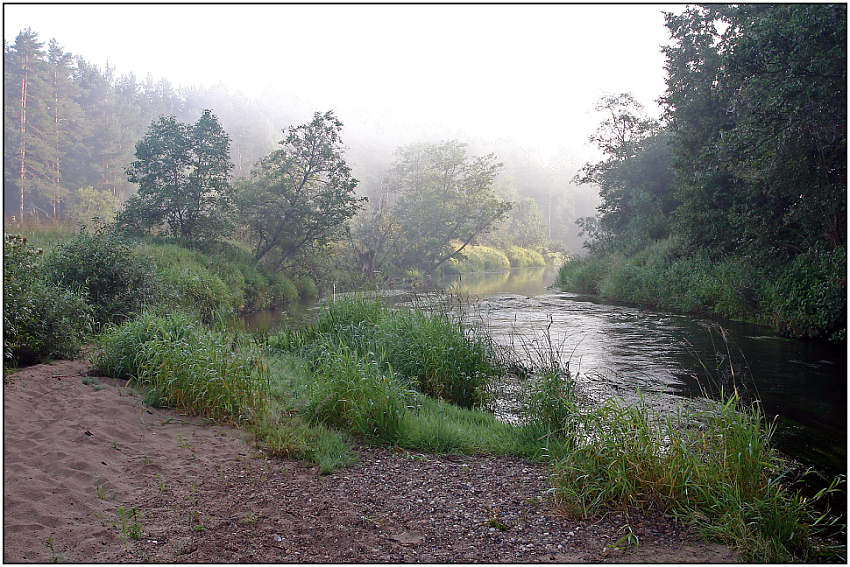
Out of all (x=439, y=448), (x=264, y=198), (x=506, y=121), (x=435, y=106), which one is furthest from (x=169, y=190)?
(x=506, y=121)

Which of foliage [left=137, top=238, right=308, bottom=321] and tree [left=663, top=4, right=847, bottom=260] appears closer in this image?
tree [left=663, top=4, right=847, bottom=260]

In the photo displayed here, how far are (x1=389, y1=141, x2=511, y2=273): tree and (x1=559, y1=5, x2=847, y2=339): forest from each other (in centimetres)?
1639

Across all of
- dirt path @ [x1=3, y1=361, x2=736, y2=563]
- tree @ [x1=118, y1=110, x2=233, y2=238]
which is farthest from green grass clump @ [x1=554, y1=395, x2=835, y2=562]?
tree @ [x1=118, y1=110, x2=233, y2=238]

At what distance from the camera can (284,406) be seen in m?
5.61

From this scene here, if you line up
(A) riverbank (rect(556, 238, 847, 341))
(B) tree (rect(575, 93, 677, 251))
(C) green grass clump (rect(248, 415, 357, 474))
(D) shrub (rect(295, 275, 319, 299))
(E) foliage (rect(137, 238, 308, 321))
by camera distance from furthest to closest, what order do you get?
(B) tree (rect(575, 93, 677, 251)) → (D) shrub (rect(295, 275, 319, 299)) → (E) foliage (rect(137, 238, 308, 321)) → (A) riverbank (rect(556, 238, 847, 341)) → (C) green grass clump (rect(248, 415, 357, 474))

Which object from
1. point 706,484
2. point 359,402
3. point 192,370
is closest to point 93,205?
point 192,370

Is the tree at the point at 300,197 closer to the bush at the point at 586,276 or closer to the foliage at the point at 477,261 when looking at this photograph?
the bush at the point at 586,276

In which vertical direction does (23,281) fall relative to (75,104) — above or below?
below

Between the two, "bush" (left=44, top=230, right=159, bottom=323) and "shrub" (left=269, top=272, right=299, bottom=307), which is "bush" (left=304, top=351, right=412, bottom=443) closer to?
"bush" (left=44, top=230, right=159, bottom=323)

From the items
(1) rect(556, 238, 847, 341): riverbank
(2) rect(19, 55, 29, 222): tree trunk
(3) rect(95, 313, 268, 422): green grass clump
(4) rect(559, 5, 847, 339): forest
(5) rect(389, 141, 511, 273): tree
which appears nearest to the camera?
(3) rect(95, 313, 268, 422): green grass clump

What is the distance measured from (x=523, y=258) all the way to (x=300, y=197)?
32483 millimetres

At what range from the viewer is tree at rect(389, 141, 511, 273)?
122 ft

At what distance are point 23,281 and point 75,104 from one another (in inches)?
1463

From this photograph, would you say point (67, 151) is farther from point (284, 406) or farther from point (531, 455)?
point (531, 455)
